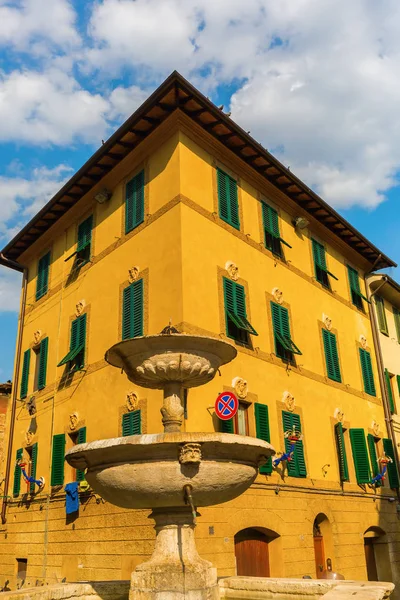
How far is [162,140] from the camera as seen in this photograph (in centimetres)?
1495

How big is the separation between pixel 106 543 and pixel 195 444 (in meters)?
7.96

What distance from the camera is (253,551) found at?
12.7 m

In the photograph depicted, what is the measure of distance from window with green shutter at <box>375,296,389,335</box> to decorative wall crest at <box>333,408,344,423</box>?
233 inches

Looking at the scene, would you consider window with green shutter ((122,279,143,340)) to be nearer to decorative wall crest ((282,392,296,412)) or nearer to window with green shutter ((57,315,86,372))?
window with green shutter ((57,315,86,372))

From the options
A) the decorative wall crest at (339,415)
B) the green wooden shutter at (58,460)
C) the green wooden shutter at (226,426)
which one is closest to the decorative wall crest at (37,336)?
the green wooden shutter at (58,460)

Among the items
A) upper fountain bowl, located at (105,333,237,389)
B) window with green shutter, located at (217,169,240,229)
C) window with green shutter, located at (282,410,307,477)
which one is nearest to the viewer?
upper fountain bowl, located at (105,333,237,389)

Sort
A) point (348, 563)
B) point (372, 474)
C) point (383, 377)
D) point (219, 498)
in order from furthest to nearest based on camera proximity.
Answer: point (383, 377)
point (372, 474)
point (348, 563)
point (219, 498)

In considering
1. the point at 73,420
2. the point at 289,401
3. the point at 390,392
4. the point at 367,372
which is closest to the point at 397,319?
the point at 390,392

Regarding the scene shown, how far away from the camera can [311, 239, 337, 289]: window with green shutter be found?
1870 cm

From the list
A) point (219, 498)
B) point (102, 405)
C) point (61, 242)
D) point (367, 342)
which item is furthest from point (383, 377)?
point (219, 498)

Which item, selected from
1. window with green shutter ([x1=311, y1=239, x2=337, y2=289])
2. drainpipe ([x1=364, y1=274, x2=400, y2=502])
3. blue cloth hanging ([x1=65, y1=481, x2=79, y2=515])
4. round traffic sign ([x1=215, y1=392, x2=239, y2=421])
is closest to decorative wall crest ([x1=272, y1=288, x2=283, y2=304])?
window with green shutter ([x1=311, y1=239, x2=337, y2=289])

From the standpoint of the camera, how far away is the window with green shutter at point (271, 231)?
16.6m

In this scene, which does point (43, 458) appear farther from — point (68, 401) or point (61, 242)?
point (61, 242)

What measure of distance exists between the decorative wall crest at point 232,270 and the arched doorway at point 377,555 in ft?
29.5
